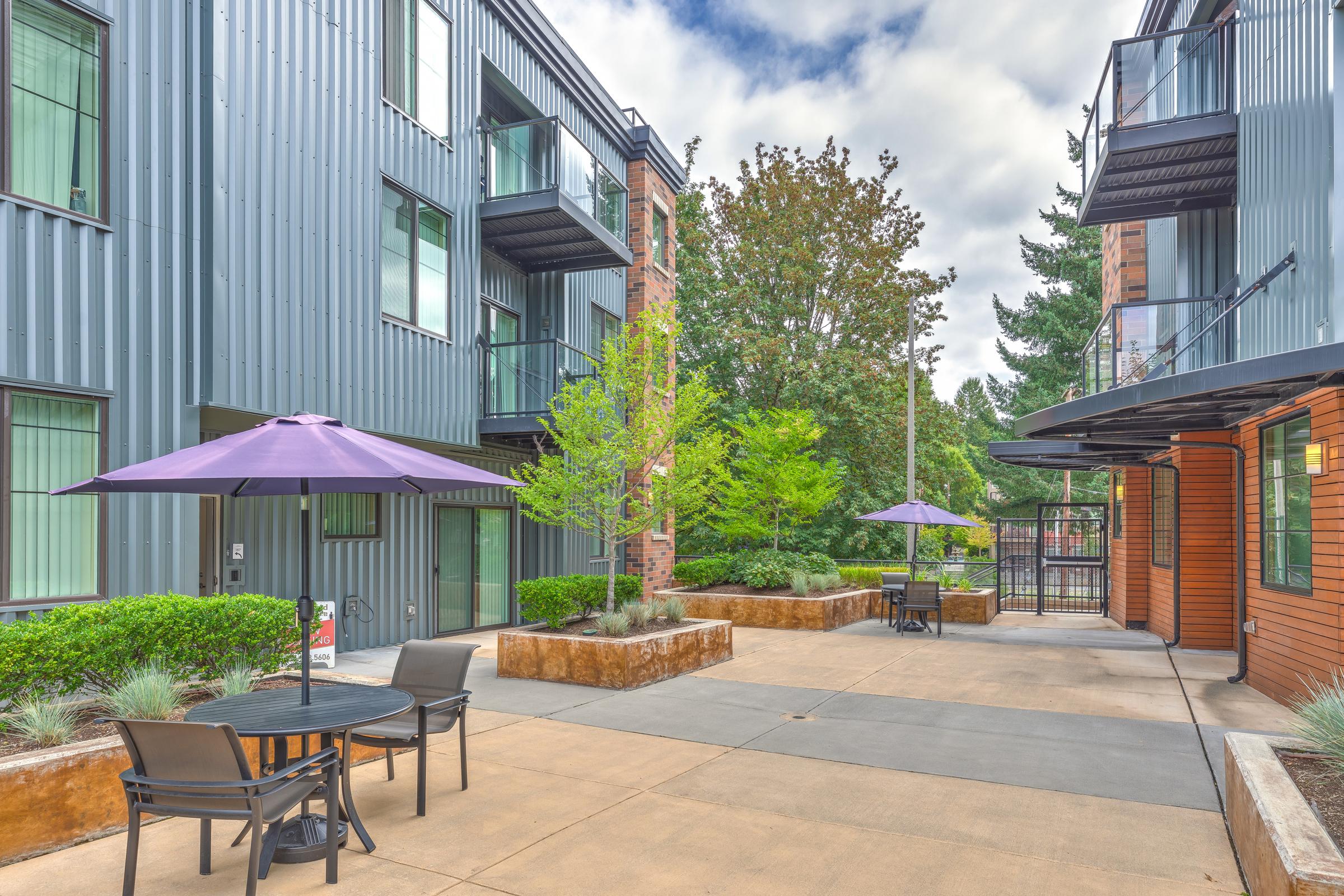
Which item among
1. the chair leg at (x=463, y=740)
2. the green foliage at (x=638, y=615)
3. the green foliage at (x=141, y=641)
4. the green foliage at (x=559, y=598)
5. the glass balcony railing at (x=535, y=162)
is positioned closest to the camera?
the green foliage at (x=141, y=641)

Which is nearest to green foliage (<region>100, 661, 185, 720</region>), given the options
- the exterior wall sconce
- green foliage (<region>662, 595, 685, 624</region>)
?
green foliage (<region>662, 595, 685, 624</region>)

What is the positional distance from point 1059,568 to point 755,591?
35.3 ft

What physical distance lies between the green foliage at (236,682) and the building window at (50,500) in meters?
1.99

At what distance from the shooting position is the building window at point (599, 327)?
56.1ft

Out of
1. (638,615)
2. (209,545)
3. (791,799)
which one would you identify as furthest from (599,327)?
(791,799)

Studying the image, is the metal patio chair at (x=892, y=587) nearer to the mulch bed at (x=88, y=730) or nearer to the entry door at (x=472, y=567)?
the entry door at (x=472, y=567)

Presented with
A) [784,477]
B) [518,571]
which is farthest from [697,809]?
[784,477]

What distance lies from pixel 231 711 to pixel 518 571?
1046cm

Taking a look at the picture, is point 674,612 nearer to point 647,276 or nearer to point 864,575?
point 647,276

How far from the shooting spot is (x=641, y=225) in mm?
18328

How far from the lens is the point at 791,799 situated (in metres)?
5.51

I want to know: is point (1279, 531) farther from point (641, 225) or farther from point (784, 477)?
point (641, 225)

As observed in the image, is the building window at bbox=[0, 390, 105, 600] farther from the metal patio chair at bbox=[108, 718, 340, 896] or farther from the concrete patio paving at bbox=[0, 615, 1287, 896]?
the metal patio chair at bbox=[108, 718, 340, 896]

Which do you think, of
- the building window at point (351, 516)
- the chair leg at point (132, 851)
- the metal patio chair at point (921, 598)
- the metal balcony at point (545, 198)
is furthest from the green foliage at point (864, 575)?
the chair leg at point (132, 851)
